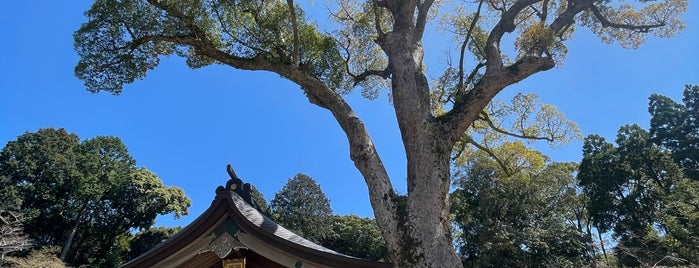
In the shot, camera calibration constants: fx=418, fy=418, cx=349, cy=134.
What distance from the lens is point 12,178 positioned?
2216 cm

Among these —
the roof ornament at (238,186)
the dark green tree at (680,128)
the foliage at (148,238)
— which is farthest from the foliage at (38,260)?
the dark green tree at (680,128)

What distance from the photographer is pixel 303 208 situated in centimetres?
2631

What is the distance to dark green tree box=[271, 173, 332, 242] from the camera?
83.7ft

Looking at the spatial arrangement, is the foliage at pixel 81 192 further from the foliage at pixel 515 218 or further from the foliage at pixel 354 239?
the foliage at pixel 515 218

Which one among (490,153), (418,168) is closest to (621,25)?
(490,153)

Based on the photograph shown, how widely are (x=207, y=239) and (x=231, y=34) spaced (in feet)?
13.0

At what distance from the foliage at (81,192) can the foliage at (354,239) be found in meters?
9.98

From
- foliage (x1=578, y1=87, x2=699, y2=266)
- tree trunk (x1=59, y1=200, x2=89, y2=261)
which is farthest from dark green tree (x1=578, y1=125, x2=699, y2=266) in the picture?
tree trunk (x1=59, y1=200, x2=89, y2=261)

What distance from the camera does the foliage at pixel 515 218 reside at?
59.9 ft

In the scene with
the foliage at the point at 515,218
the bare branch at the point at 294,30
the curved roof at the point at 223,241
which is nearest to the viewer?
the curved roof at the point at 223,241

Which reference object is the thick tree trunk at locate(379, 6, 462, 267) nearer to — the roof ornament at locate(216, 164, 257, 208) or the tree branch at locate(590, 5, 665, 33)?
the roof ornament at locate(216, 164, 257, 208)

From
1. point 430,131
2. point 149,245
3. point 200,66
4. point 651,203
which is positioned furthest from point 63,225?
point 651,203

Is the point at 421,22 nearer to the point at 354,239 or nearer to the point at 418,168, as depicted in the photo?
the point at 418,168

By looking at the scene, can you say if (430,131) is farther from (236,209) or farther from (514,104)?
(514,104)
